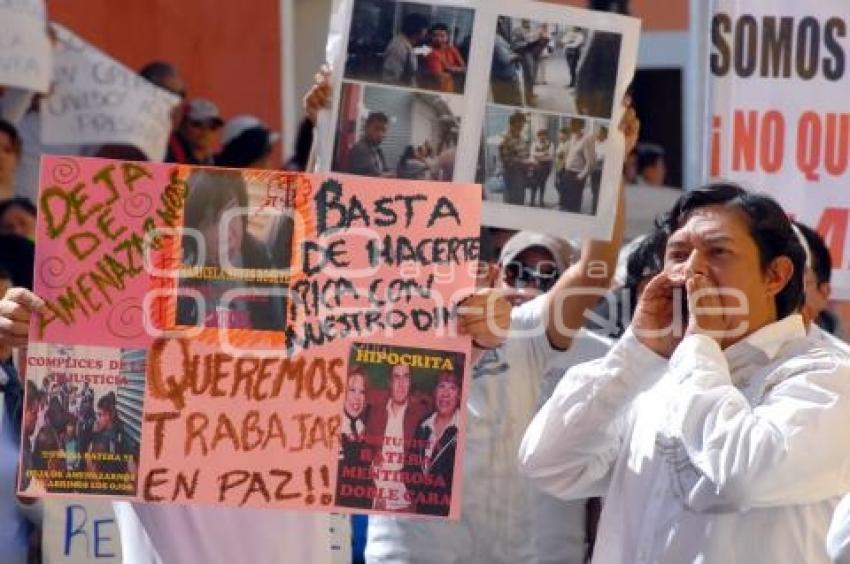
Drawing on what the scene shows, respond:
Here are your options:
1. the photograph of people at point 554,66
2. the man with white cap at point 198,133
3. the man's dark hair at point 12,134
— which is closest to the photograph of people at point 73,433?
the photograph of people at point 554,66

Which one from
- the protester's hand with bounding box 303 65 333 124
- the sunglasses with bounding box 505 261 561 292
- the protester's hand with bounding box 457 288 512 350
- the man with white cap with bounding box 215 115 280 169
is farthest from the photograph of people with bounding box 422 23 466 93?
the man with white cap with bounding box 215 115 280 169

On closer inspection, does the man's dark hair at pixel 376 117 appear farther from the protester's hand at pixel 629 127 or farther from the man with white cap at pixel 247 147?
the man with white cap at pixel 247 147

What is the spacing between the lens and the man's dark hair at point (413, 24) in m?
6.02

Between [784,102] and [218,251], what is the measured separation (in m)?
2.69

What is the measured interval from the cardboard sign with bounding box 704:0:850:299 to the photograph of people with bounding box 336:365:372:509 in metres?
2.38

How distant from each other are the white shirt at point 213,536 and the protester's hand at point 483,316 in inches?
23.9

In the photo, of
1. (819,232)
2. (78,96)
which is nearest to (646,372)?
(819,232)

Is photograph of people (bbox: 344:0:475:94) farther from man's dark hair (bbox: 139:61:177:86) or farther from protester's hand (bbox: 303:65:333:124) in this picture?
man's dark hair (bbox: 139:61:177:86)

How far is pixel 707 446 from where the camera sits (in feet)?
14.3

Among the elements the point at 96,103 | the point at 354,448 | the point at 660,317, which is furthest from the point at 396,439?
the point at 96,103

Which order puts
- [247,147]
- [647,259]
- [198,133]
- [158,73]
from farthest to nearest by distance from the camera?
1. [247,147]
2. [198,133]
3. [158,73]
4. [647,259]

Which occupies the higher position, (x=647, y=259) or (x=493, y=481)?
(x=647, y=259)

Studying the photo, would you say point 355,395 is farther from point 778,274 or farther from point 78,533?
point 78,533

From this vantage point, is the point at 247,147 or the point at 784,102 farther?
the point at 247,147
